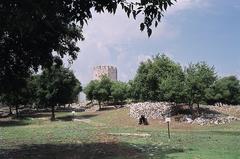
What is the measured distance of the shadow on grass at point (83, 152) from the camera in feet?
73.6

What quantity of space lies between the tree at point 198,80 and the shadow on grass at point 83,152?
38178 millimetres

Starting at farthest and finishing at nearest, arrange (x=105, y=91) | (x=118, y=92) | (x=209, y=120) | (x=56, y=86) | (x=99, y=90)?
(x=118, y=92) < (x=99, y=90) < (x=105, y=91) < (x=56, y=86) < (x=209, y=120)

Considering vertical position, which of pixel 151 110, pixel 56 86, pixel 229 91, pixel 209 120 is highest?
pixel 229 91

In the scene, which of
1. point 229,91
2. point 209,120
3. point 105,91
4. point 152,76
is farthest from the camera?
point 105,91

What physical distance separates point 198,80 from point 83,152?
1613 inches

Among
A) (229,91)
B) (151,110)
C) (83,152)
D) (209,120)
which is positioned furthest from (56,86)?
(83,152)

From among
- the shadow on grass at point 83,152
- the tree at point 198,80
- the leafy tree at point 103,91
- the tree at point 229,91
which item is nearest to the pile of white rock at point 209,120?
the tree at point 198,80

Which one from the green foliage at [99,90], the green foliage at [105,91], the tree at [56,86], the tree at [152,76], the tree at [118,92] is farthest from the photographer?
the tree at [118,92]

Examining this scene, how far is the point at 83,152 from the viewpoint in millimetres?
24031

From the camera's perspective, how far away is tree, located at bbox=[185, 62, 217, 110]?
63719 millimetres

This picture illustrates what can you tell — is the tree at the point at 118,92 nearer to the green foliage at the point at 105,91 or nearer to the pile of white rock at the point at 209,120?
the green foliage at the point at 105,91

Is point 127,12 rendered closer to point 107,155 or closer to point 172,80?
point 107,155

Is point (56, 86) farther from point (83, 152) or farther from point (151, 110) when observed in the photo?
point (83, 152)

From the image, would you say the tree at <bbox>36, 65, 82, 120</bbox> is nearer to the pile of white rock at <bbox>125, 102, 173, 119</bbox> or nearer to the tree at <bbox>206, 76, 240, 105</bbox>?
the pile of white rock at <bbox>125, 102, 173, 119</bbox>
